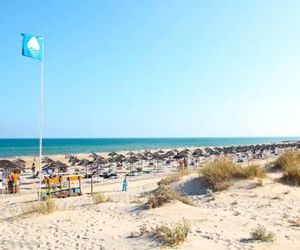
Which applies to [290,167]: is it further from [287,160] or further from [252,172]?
[287,160]

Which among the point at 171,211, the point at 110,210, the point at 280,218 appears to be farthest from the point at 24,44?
the point at 280,218

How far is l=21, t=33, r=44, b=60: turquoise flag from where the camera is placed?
13.6m

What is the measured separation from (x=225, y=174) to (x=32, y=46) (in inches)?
289

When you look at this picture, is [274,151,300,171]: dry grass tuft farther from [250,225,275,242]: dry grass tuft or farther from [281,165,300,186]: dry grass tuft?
[250,225,275,242]: dry grass tuft

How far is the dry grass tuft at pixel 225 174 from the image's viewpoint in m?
13.9

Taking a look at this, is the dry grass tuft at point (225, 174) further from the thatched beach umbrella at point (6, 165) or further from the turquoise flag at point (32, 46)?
the thatched beach umbrella at point (6, 165)

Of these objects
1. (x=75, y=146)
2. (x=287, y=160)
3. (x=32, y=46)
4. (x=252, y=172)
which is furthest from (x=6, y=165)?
(x=75, y=146)

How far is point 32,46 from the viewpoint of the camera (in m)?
13.7

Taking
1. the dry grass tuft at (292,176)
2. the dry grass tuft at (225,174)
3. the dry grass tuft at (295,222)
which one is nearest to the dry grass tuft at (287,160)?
the dry grass tuft at (292,176)

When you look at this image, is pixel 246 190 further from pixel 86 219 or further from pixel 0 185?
pixel 0 185

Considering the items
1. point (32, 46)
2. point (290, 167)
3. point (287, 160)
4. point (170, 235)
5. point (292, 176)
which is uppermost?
point (32, 46)

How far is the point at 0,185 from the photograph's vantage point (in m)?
20.3

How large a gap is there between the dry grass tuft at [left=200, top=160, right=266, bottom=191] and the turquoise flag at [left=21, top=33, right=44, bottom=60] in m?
6.65

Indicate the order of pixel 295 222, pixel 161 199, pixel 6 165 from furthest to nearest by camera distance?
pixel 6 165 → pixel 161 199 → pixel 295 222
